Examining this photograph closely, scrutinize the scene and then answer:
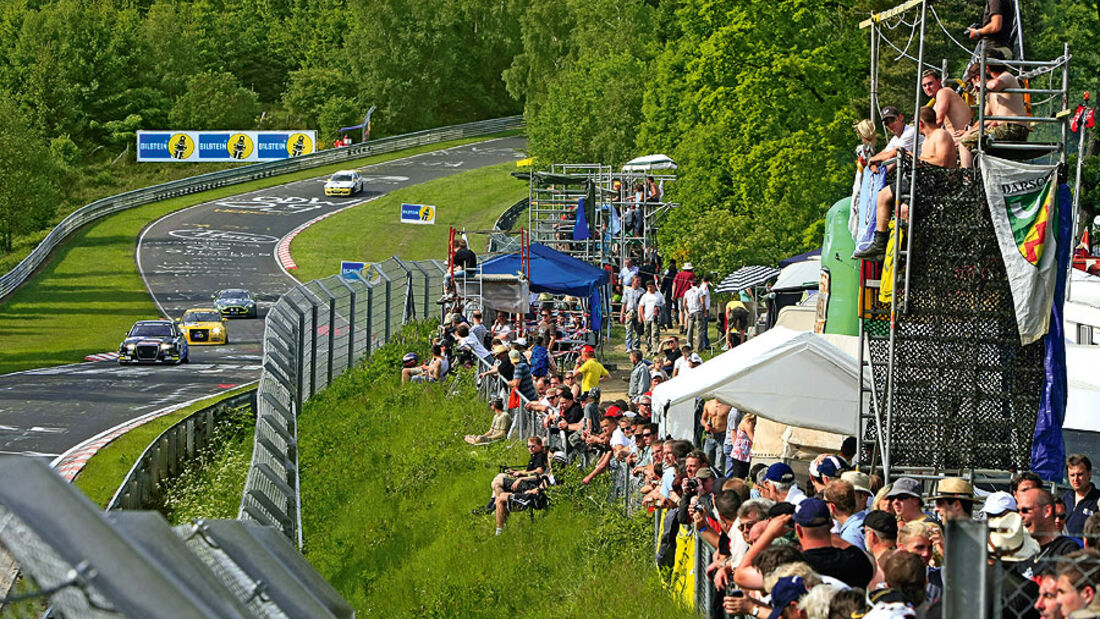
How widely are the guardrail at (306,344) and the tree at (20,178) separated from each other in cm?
5084

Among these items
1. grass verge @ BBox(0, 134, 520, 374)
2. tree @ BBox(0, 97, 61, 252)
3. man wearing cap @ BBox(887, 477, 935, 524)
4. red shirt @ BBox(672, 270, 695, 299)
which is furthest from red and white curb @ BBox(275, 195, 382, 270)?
man wearing cap @ BBox(887, 477, 935, 524)

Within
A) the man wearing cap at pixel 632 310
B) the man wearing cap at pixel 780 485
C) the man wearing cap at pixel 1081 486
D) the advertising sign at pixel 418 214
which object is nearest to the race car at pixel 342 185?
the advertising sign at pixel 418 214

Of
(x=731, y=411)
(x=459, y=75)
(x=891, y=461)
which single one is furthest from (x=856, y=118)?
(x=459, y=75)

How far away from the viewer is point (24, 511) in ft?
9.53

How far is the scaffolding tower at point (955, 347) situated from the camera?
11.0 meters

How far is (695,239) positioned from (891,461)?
26.8 meters

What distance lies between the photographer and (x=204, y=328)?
49.3m

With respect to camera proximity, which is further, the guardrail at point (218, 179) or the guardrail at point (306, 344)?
the guardrail at point (218, 179)

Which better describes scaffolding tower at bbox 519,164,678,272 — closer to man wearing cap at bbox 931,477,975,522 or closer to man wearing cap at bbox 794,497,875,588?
man wearing cap at bbox 931,477,975,522

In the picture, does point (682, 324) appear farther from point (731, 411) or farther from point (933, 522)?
point (933, 522)

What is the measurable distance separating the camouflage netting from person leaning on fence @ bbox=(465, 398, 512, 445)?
9.53 m

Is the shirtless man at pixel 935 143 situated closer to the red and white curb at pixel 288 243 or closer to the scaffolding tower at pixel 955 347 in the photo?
the scaffolding tower at pixel 955 347

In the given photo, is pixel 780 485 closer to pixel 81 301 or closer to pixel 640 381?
pixel 640 381

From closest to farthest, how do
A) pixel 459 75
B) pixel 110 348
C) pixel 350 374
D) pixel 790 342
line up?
1. pixel 790 342
2. pixel 350 374
3. pixel 110 348
4. pixel 459 75
